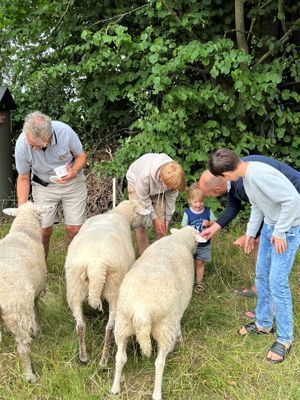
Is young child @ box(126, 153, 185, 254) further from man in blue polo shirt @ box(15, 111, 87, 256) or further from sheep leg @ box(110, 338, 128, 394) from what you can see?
sheep leg @ box(110, 338, 128, 394)

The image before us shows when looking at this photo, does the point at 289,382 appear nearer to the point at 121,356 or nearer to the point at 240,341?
the point at 240,341

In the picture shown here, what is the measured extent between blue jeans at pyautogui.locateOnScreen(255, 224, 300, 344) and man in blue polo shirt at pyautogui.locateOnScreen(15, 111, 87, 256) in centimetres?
206

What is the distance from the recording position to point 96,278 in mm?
3035

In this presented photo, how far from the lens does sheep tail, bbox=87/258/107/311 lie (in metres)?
3.04

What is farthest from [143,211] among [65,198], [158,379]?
[158,379]

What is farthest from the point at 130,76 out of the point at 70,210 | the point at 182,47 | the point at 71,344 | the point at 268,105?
the point at 71,344

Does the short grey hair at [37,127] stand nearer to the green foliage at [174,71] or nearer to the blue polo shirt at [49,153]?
the blue polo shirt at [49,153]

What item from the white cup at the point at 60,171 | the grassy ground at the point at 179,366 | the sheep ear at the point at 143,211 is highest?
the white cup at the point at 60,171

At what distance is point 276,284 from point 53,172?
7.96ft

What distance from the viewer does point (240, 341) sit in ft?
11.4

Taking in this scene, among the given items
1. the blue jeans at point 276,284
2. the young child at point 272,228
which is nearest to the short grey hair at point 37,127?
the young child at point 272,228

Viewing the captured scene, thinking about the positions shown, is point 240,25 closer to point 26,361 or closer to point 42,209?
point 42,209

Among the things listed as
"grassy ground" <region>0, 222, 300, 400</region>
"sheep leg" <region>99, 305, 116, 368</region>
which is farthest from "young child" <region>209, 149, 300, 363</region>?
"sheep leg" <region>99, 305, 116, 368</region>

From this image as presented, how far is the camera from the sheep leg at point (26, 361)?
2967mm
